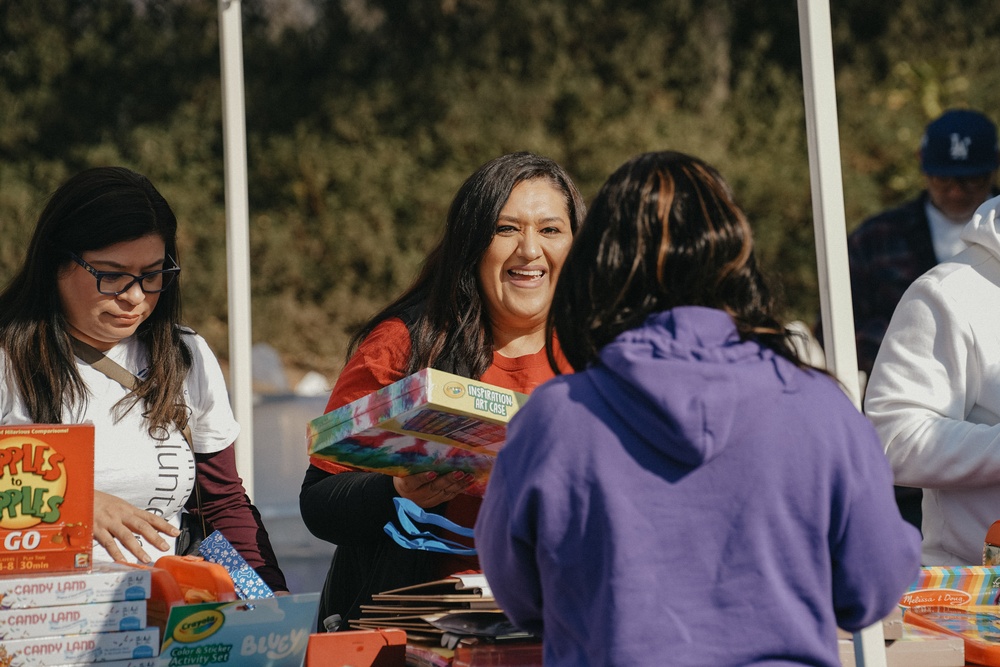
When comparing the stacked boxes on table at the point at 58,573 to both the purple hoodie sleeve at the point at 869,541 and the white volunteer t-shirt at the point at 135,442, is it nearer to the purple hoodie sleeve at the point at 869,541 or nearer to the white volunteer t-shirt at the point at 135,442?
the white volunteer t-shirt at the point at 135,442

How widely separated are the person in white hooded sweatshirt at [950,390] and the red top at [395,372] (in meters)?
0.69

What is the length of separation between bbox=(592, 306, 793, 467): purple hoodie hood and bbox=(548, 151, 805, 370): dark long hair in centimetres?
4

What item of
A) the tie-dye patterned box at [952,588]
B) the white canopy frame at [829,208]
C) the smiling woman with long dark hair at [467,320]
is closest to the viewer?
the white canopy frame at [829,208]

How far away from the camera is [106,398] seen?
2.33 metres

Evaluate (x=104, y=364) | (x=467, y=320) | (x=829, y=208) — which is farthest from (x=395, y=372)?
(x=829, y=208)

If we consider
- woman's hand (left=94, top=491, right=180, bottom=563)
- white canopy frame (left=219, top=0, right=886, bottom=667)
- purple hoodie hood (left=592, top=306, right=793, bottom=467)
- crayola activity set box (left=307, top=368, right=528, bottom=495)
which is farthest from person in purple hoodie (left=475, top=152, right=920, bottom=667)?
woman's hand (left=94, top=491, right=180, bottom=563)

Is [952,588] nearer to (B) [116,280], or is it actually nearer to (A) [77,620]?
(A) [77,620]

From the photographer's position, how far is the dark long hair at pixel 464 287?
230 centimetres

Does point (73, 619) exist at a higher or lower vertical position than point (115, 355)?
lower

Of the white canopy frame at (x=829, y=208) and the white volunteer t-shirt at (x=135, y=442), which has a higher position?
the white canopy frame at (x=829, y=208)

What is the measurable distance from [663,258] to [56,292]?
1.43 m

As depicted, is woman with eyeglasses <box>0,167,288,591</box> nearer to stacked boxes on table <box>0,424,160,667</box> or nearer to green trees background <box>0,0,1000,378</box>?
stacked boxes on table <box>0,424,160,667</box>

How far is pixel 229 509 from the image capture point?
245 cm

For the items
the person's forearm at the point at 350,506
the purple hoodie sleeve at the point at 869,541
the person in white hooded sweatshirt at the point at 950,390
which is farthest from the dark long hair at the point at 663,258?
the person in white hooded sweatshirt at the point at 950,390
